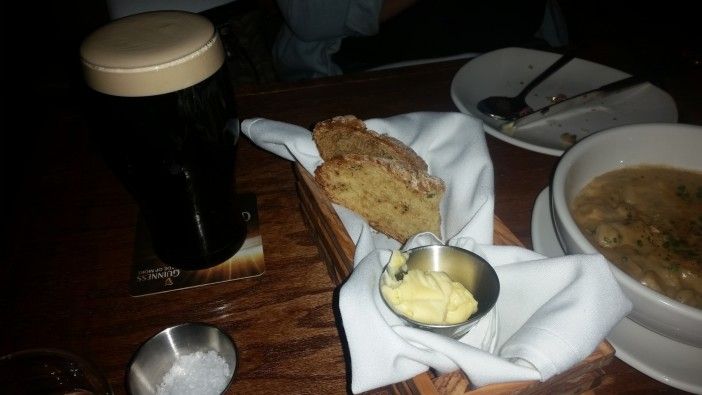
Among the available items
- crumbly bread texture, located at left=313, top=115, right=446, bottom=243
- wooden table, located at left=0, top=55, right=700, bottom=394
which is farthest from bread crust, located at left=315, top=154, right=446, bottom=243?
wooden table, located at left=0, top=55, right=700, bottom=394

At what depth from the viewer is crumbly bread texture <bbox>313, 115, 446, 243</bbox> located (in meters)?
1.09

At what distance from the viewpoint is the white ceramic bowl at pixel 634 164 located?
78 cm

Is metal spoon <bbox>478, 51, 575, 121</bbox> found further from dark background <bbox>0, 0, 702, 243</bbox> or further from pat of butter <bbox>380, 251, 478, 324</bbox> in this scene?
pat of butter <bbox>380, 251, 478, 324</bbox>

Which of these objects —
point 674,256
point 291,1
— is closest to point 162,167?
point 674,256

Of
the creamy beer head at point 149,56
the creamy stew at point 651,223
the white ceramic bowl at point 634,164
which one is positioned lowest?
the creamy stew at point 651,223

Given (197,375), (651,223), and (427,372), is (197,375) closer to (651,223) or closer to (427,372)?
(427,372)

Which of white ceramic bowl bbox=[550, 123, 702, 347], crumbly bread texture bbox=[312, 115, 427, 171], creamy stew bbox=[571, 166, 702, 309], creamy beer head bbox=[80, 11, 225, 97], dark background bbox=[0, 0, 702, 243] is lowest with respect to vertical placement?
dark background bbox=[0, 0, 702, 243]

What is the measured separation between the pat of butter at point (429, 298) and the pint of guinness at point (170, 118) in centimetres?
52

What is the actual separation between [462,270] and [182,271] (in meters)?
0.69

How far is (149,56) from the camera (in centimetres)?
87

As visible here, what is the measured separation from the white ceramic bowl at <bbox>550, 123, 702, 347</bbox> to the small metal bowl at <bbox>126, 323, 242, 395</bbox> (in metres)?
0.72

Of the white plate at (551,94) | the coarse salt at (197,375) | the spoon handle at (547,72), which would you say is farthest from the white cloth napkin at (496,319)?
the spoon handle at (547,72)

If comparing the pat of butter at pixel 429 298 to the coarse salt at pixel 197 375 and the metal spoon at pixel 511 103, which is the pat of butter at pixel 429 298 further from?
the metal spoon at pixel 511 103

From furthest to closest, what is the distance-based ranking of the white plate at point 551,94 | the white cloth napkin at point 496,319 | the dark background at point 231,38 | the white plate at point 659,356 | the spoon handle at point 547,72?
the dark background at point 231,38 → the spoon handle at point 547,72 → the white plate at point 551,94 → the white plate at point 659,356 → the white cloth napkin at point 496,319
